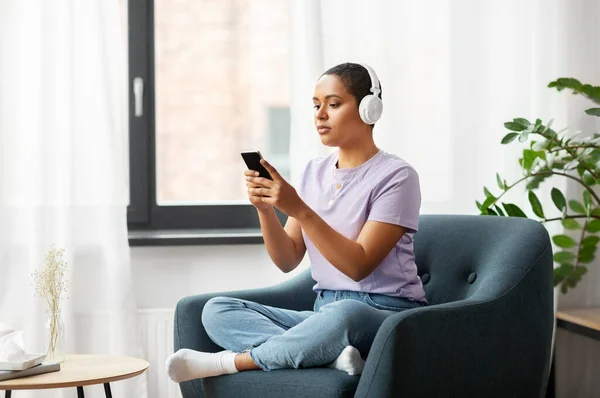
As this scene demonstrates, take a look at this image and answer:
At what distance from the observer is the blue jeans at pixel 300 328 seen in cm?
193

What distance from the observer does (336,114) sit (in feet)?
7.21

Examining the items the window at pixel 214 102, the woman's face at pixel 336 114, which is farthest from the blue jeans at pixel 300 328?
the window at pixel 214 102

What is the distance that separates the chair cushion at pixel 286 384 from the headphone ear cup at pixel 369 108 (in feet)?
2.06

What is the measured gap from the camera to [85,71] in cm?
288

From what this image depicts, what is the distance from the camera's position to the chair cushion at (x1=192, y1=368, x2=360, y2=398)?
6.07 ft

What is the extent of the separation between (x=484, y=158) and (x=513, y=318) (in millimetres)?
1104

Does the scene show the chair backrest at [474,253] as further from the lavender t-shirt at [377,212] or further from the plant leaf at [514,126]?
the plant leaf at [514,126]

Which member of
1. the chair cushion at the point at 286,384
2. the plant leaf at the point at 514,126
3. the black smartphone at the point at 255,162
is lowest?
the chair cushion at the point at 286,384

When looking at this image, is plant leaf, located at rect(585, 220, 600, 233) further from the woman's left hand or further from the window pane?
the woman's left hand

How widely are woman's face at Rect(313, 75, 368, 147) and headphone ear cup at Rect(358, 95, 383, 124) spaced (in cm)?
3

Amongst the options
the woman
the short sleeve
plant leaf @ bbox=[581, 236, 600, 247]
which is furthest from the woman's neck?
plant leaf @ bbox=[581, 236, 600, 247]

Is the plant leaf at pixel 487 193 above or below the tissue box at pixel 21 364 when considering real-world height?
above

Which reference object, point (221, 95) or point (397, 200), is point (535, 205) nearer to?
point (397, 200)

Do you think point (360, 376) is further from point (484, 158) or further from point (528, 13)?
point (528, 13)
